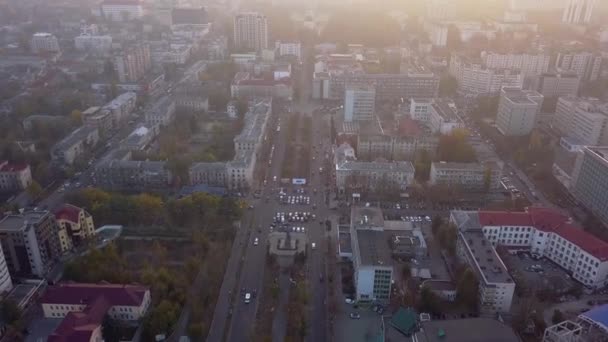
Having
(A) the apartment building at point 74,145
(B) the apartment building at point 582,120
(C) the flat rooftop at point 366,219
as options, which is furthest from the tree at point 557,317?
(A) the apartment building at point 74,145

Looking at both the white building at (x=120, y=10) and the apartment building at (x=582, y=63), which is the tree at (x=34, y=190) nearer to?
the apartment building at (x=582, y=63)

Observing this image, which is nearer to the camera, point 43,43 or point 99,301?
point 99,301

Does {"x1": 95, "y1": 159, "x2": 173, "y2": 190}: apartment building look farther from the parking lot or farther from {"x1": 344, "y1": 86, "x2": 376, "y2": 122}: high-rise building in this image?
the parking lot

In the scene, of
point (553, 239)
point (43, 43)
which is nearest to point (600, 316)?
point (553, 239)

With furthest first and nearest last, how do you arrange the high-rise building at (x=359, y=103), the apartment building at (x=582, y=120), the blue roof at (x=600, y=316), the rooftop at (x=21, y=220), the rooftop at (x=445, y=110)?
the high-rise building at (x=359, y=103)
the rooftop at (x=445, y=110)
the apartment building at (x=582, y=120)
the rooftop at (x=21, y=220)
the blue roof at (x=600, y=316)

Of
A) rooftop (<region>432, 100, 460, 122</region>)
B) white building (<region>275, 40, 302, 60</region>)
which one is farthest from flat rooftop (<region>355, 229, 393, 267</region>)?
white building (<region>275, 40, 302, 60</region>)

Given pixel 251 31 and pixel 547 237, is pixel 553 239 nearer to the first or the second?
pixel 547 237

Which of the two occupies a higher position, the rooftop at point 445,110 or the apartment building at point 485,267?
the rooftop at point 445,110
